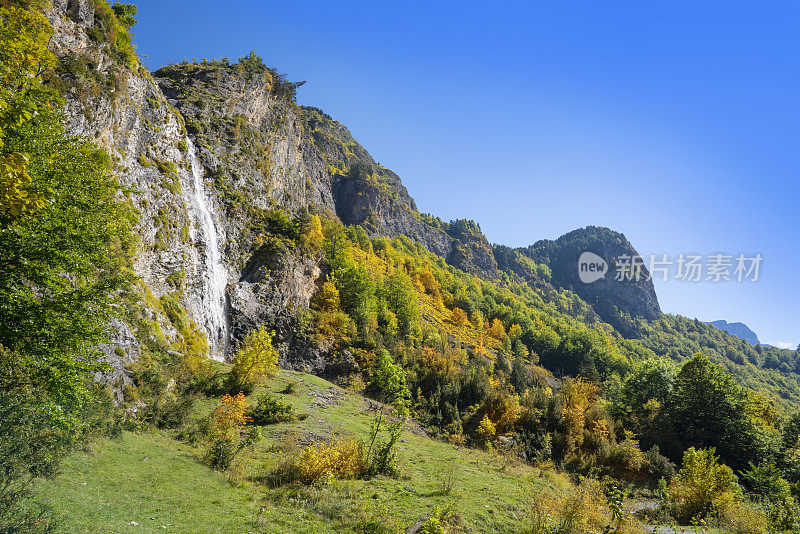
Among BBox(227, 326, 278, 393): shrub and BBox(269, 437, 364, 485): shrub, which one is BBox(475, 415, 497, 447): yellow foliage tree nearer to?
BBox(269, 437, 364, 485): shrub

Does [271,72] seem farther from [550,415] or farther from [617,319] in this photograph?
[617,319]

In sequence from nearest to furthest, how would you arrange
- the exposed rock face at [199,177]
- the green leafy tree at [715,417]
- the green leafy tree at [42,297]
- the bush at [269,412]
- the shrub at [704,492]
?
the green leafy tree at [42,297]
the shrub at [704,492]
the bush at [269,412]
the exposed rock face at [199,177]
the green leafy tree at [715,417]

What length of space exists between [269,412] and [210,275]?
19.3 metres

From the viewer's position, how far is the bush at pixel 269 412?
19.3 meters

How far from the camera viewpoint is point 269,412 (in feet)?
64.5

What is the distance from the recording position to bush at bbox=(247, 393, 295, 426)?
762 inches

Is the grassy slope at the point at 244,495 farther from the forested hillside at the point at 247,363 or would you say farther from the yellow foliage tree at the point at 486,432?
the yellow foliage tree at the point at 486,432

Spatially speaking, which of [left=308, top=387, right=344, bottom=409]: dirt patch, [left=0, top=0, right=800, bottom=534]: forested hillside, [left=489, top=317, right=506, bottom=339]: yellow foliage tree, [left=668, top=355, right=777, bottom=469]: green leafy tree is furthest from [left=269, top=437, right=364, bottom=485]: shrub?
[left=489, top=317, right=506, bottom=339]: yellow foliage tree

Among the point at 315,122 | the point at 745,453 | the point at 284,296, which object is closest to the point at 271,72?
the point at 284,296

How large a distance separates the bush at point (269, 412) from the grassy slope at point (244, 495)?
2322mm

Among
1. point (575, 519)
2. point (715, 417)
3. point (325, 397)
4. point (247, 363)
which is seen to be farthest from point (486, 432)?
point (715, 417)

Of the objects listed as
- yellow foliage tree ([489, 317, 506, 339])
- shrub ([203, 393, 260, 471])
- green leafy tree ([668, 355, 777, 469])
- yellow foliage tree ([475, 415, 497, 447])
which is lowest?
yellow foliage tree ([475, 415, 497, 447])

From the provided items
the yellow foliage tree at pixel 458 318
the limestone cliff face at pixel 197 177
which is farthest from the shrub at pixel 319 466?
the yellow foliage tree at pixel 458 318

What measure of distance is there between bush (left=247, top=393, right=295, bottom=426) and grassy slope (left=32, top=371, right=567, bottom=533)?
232 cm
